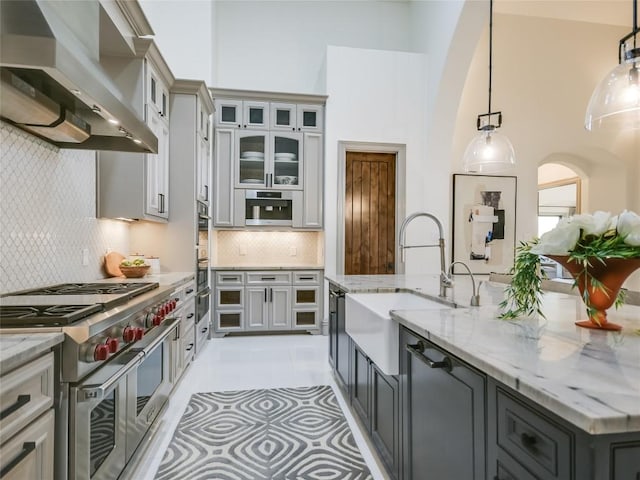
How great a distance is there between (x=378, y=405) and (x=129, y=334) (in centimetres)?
132

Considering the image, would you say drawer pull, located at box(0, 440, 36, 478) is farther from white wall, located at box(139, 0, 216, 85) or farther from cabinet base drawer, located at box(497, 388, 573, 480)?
white wall, located at box(139, 0, 216, 85)

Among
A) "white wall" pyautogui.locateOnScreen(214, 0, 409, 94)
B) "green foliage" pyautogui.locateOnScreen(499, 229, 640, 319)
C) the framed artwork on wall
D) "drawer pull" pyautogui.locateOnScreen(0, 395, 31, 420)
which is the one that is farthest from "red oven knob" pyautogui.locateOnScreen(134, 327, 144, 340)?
the framed artwork on wall

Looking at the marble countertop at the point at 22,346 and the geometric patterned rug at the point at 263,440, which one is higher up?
the marble countertop at the point at 22,346

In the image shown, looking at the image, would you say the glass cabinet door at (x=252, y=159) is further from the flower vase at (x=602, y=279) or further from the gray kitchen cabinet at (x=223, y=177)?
the flower vase at (x=602, y=279)

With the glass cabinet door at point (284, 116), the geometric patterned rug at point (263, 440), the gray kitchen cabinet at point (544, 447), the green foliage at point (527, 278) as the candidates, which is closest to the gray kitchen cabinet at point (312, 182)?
the glass cabinet door at point (284, 116)

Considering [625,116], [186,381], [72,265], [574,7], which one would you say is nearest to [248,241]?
[186,381]

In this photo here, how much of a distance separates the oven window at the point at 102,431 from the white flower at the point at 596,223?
1.91 meters

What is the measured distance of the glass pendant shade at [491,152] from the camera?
2.94 meters

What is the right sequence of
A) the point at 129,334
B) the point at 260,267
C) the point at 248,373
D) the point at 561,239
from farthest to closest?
1. the point at 260,267
2. the point at 248,373
3. the point at 129,334
4. the point at 561,239

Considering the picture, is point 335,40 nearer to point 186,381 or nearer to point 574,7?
point 574,7

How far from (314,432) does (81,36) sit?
2622 millimetres

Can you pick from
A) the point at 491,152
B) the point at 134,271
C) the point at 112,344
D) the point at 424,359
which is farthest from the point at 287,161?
the point at 424,359

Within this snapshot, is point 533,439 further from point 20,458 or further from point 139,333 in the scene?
point 139,333

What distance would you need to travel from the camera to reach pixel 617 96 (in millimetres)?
1916
